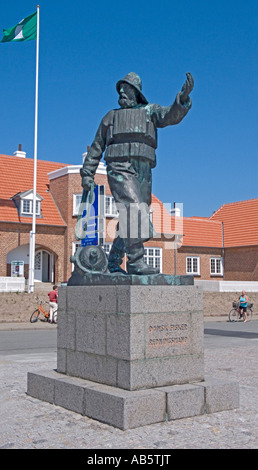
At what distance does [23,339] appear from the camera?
1562 centimetres

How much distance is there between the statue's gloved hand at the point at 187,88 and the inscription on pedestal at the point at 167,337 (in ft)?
8.23

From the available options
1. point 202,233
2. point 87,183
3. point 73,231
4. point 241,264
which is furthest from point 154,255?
point 87,183

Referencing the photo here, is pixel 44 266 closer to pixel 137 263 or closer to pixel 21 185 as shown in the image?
pixel 21 185

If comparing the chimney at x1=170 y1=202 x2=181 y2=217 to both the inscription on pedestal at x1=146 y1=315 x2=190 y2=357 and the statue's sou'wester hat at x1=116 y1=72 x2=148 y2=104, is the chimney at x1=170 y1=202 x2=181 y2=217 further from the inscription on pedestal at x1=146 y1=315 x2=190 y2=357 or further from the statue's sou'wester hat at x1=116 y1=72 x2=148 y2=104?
the inscription on pedestal at x1=146 y1=315 x2=190 y2=357

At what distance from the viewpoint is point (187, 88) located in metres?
5.81

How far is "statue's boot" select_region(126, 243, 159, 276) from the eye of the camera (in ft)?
19.2

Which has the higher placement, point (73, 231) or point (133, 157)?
point (73, 231)

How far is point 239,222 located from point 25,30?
24755mm

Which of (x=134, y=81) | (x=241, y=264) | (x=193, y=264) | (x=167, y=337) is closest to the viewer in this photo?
(x=167, y=337)

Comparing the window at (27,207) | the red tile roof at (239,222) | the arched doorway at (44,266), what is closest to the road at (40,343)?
the window at (27,207)
